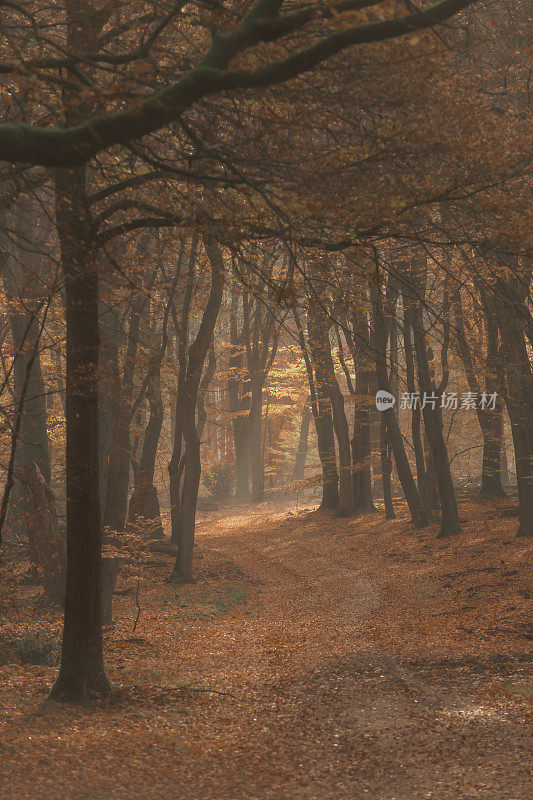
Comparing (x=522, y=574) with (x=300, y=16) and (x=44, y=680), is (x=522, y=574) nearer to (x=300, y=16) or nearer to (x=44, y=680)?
(x=44, y=680)

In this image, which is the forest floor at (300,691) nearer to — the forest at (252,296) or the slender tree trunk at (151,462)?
the forest at (252,296)

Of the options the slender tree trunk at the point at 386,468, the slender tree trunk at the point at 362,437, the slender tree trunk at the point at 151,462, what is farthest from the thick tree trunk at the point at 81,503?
the slender tree trunk at the point at 386,468

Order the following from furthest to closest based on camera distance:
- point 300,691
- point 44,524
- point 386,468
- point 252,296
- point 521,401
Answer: point 386,468 → point 521,401 → point 44,524 → point 252,296 → point 300,691

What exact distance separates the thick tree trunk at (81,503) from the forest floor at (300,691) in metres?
0.44

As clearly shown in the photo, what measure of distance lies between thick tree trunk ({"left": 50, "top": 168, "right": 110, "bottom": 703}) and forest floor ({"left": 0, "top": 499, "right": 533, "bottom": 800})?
17.3 inches

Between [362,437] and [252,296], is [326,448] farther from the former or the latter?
[252,296]

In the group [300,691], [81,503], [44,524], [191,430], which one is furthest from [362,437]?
[81,503]

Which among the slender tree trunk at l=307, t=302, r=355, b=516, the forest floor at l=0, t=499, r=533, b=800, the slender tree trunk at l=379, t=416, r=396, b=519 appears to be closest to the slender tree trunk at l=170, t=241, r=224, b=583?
the forest floor at l=0, t=499, r=533, b=800

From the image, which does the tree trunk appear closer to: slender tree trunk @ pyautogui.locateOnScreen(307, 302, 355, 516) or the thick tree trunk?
the thick tree trunk

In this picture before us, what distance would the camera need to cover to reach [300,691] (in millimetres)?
8062

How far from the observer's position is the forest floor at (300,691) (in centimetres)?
545

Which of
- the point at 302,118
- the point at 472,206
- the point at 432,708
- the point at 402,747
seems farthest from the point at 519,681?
the point at 302,118

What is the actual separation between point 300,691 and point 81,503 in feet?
11.1

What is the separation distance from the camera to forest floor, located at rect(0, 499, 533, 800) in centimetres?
545
